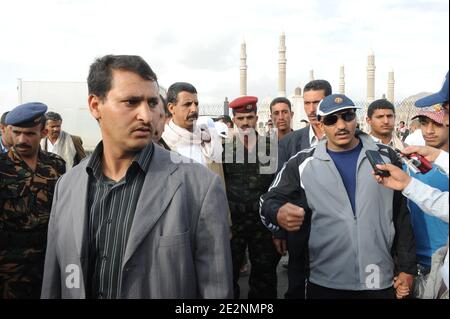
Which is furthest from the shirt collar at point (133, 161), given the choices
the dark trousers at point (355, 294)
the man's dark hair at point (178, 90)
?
the man's dark hair at point (178, 90)

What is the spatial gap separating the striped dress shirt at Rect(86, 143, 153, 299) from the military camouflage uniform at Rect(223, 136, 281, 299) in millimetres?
1788

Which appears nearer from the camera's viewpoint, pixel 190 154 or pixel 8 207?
pixel 8 207

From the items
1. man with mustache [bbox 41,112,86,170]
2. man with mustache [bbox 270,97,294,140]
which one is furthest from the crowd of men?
man with mustache [bbox 41,112,86,170]

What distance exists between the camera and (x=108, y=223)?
1564mm

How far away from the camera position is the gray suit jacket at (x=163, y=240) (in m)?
1.47

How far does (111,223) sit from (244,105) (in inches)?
90.3

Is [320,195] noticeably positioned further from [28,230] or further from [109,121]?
[28,230]

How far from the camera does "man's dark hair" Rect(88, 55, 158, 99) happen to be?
1.62 m

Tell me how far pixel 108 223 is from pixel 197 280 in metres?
0.42

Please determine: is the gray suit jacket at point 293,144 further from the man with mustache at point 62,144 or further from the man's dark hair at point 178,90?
the man with mustache at point 62,144

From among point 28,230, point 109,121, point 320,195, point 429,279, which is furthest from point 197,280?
point 28,230

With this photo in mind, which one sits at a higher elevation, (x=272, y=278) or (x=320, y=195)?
(x=320, y=195)

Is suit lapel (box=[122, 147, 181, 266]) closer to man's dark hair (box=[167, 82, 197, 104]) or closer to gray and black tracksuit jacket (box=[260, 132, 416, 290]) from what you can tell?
gray and black tracksuit jacket (box=[260, 132, 416, 290])

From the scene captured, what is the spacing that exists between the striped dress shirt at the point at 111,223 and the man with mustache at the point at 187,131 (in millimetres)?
1692
